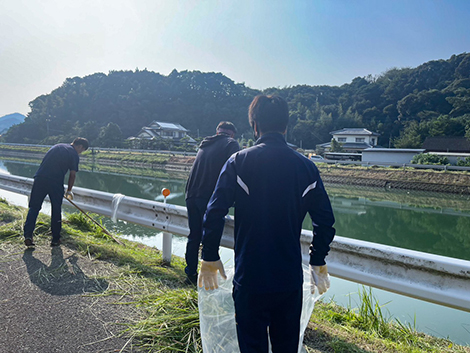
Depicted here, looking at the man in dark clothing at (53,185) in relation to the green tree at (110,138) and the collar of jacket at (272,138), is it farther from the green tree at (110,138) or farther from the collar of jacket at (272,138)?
the green tree at (110,138)

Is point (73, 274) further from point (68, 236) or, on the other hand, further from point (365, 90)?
point (365, 90)

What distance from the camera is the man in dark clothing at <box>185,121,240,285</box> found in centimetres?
250

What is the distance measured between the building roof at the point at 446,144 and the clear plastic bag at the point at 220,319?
2953 cm

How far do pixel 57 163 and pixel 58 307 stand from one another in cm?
184

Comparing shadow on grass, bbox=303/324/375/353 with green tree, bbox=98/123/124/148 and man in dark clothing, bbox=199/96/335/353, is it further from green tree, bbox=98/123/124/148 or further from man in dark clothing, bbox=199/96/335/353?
green tree, bbox=98/123/124/148

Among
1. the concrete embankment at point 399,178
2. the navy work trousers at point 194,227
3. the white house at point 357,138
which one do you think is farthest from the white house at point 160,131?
the navy work trousers at point 194,227

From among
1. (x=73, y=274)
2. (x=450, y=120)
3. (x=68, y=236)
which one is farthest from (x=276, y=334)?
(x=450, y=120)

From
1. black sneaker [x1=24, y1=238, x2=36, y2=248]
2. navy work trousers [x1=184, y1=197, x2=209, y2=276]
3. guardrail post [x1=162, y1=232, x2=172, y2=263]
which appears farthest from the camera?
black sneaker [x1=24, y1=238, x2=36, y2=248]

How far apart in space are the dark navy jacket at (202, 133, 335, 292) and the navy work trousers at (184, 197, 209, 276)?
1.09m

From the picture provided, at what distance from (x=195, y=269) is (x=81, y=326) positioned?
89 centimetres

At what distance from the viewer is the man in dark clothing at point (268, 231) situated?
1.26 m

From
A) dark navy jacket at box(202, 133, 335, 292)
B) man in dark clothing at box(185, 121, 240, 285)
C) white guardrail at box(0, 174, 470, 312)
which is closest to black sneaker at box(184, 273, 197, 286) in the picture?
man in dark clothing at box(185, 121, 240, 285)

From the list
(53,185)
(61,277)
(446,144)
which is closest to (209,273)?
(61,277)

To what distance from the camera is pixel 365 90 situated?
161 feet
